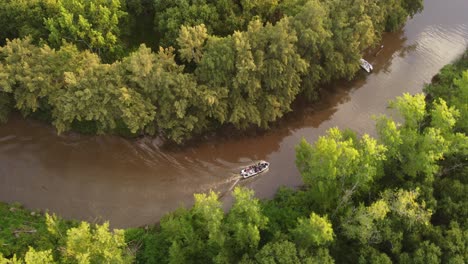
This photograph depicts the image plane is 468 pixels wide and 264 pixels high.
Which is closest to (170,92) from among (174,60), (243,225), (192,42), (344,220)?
(174,60)

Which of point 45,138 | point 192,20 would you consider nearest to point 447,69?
point 192,20

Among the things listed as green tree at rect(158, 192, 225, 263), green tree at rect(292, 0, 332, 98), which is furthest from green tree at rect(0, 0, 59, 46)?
green tree at rect(292, 0, 332, 98)

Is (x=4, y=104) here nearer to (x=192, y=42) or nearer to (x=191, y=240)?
(x=192, y=42)

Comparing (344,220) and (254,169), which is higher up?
(344,220)

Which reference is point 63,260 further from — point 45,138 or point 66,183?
point 45,138

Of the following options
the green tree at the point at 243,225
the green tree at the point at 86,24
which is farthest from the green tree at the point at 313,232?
the green tree at the point at 86,24
